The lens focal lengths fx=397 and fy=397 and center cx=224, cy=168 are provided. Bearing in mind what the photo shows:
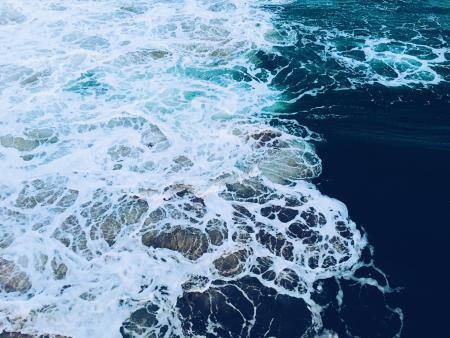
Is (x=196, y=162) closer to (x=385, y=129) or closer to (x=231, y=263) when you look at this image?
(x=231, y=263)

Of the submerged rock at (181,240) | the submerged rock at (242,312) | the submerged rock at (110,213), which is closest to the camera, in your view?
the submerged rock at (242,312)

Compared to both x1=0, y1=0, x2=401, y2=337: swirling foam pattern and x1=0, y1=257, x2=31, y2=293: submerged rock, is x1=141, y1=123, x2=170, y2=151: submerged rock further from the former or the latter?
x1=0, y1=257, x2=31, y2=293: submerged rock

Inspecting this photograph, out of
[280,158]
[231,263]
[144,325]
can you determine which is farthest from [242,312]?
[280,158]

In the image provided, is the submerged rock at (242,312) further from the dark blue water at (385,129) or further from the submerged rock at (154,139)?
the submerged rock at (154,139)

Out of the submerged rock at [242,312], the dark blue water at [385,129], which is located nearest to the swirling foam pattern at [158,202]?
the submerged rock at [242,312]

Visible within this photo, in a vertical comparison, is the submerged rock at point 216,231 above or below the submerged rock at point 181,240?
above

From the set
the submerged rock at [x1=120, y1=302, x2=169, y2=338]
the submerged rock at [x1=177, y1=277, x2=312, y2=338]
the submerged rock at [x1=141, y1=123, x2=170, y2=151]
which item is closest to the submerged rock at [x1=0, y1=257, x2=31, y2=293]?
the submerged rock at [x1=120, y1=302, x2=169, y2=338]

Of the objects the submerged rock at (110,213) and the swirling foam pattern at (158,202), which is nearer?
the swirling foam pattern at (158,202)

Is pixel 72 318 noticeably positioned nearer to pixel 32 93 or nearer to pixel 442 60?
pixel 32 93

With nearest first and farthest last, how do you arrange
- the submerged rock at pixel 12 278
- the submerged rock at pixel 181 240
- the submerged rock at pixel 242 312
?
the submerged rock at pixel 242 312
the submerged rock at pixel 12 278
the submerged rock at pixel 181 240
